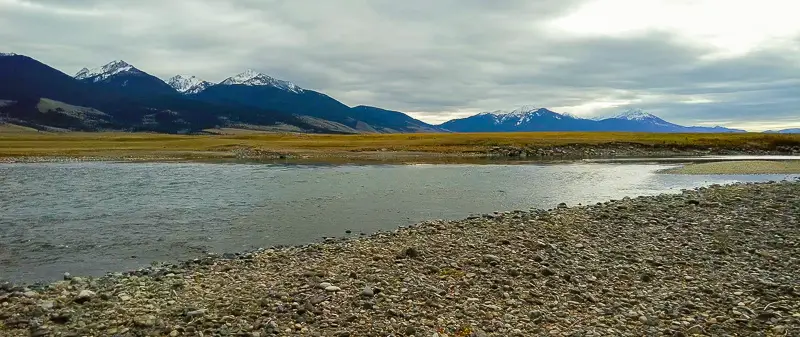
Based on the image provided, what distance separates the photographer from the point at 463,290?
39.5 ft

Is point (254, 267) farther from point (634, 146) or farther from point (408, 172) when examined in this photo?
point (634, 146)

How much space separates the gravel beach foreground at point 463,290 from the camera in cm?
1001

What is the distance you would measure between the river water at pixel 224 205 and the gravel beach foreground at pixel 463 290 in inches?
130

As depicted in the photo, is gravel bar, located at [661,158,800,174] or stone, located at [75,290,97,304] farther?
gravel bar, located at [661,158,800,174]

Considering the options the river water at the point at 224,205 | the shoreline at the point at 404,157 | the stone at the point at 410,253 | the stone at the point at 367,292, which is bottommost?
the river water at the point at 224,205

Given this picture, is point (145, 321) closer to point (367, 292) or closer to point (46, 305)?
point (46, 305)

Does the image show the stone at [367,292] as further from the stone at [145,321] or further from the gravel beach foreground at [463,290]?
the stone at [145,321]

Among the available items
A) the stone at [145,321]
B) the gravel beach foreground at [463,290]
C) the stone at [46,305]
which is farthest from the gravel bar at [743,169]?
the stone at [46,305]

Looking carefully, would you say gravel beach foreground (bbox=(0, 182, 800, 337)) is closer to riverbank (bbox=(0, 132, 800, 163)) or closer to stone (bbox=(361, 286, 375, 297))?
stone (bbox=(361, 286, 375, 297))

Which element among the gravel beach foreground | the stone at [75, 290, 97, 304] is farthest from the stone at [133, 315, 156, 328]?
the stone at [75, 290, 97, 304]

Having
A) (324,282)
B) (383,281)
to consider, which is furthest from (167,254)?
(383,281)

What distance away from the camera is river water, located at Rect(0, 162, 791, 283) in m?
18.6

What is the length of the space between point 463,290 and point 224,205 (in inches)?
832

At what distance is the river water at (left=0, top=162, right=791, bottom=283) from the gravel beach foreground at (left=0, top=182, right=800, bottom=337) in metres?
3.29
